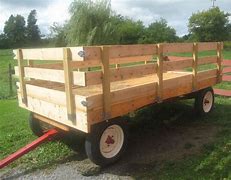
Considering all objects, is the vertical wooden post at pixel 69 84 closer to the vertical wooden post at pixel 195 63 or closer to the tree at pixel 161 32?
the vertical wooden post at pixel 195 63

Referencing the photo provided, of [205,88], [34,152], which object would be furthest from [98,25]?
[34,152]

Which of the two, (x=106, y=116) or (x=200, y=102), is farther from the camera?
(x=200, y=102)

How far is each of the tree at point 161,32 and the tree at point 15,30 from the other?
3168 cm

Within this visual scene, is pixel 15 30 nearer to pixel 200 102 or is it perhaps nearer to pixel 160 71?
pixel 200 102

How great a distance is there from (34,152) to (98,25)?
21142 millimetres

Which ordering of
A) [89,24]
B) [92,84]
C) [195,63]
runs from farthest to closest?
[89,24] → [195,63] → [92,84]

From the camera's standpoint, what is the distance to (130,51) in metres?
4.48

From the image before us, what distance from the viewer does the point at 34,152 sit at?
5.15 metres

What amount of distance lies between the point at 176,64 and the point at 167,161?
184cm

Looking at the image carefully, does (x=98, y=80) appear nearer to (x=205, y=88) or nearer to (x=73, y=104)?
(x=73, y=104)

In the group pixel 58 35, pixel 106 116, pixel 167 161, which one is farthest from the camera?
pixel 58 35

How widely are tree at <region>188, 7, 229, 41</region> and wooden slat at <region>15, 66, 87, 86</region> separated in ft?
209

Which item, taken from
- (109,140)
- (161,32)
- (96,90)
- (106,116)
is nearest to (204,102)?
(96,90)

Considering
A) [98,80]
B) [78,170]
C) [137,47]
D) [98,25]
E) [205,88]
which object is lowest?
[78,170]
